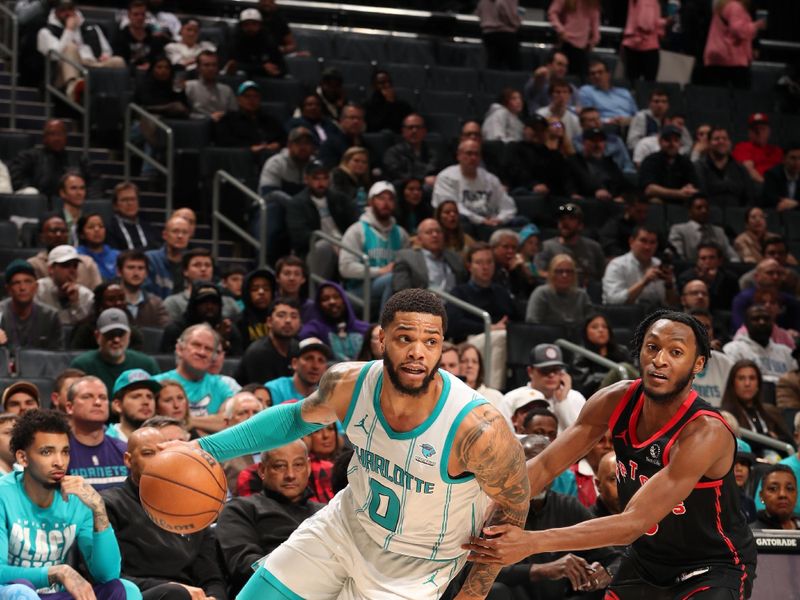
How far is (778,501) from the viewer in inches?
324

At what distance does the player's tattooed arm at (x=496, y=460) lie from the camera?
15.0ft

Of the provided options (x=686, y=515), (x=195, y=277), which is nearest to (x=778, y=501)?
(x=686, y=515)

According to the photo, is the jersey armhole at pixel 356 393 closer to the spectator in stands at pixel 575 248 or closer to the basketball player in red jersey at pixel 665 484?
the basketball player in red jersey at pixel 665 484

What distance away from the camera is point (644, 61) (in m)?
16.6

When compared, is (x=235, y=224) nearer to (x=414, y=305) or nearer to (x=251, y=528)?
(x=251, y=528)

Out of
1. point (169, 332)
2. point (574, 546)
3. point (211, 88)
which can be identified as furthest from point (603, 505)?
point (211, 88)

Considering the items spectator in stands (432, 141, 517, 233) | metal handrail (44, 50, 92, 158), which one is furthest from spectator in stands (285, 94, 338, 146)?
metal handrail (44, 50, 92, 158)

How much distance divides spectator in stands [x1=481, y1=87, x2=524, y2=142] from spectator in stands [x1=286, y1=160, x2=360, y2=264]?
2.64 m

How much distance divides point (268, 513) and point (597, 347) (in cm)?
445

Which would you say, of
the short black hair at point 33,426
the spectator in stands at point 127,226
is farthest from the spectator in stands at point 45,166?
the short black hair at point 33,426

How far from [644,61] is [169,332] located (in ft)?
29.5

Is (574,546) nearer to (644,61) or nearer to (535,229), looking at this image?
(535,229)

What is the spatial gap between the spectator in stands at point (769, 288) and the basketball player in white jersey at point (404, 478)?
787cm

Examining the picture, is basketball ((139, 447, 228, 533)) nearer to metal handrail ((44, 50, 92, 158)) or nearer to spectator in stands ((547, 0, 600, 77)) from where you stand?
metal handrail ((44, 50, 92, 158))
